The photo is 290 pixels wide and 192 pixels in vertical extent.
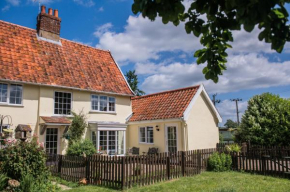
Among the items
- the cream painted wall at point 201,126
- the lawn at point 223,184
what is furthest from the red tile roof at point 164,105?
the lawn at point 223,184

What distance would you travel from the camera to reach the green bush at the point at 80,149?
50.7 ft

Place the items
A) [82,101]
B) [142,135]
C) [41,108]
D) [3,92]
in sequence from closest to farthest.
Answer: [3,92] < [41,108] < [82,101] < [142,135]

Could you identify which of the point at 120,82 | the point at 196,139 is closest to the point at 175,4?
the point at 196,139

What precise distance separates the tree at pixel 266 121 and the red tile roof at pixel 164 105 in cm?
579

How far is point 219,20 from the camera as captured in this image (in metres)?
3.44

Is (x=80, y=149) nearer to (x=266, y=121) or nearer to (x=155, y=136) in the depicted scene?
(x=155, y=136)

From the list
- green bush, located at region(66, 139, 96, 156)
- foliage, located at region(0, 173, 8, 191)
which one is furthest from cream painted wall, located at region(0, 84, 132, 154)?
foliage, located at region(0, 173, 8, 191)

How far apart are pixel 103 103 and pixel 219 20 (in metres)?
16.9

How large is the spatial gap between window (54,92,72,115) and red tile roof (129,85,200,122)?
546 centimetres

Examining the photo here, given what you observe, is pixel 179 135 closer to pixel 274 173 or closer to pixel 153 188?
pixel 274 173

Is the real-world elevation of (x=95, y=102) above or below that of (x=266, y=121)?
above

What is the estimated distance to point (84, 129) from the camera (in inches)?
698

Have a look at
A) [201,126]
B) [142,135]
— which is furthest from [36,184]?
[201,126]

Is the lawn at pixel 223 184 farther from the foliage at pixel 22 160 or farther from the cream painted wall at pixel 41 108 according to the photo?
the cream painted wall at pixel 41 108
